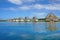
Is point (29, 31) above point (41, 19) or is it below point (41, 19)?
below

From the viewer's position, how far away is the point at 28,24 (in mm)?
2930

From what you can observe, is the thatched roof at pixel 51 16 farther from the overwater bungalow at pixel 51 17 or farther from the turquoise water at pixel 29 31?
the turquoise water at pixel 29 31

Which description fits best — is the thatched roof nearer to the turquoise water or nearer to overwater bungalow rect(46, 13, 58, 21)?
overwater bungalow rect(46, 13, 58, 21)

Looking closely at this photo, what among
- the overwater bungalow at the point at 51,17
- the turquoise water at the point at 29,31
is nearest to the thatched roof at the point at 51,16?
the overwater bungalow at the point at 51,17

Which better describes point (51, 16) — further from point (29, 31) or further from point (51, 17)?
point (29, 31)

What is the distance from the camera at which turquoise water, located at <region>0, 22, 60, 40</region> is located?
287 cm

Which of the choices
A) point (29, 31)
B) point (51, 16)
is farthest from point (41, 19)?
point (29, 31)

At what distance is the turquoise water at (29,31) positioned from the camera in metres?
2.87

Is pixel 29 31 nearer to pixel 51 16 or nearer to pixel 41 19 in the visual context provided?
pixel 41 19

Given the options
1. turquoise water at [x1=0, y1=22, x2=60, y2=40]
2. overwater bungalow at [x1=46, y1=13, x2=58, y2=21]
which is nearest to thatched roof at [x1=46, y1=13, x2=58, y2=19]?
overwater bungalow at [x1=46, y1=13, x2=58, y2=21]

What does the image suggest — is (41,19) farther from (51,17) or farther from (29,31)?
(29,31)

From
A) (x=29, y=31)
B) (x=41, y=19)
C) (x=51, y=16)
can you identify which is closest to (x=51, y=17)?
(x=51, y=16)

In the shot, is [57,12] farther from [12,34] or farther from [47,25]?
[12,34]

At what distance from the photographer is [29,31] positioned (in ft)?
9.55
